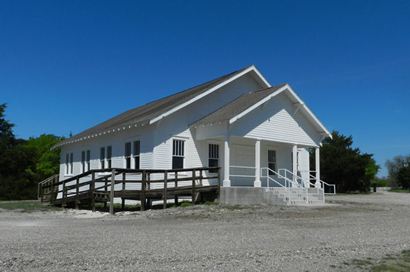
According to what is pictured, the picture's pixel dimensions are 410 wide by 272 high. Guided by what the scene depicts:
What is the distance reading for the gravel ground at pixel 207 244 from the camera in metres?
7.71

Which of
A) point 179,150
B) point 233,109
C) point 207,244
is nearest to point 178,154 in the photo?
point 179,150

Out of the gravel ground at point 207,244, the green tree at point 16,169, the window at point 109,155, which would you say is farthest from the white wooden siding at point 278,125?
the green tree at point 16,169

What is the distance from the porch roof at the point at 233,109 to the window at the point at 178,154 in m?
1.24

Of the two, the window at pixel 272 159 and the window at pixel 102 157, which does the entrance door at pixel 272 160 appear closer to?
the window at pixel 272 159

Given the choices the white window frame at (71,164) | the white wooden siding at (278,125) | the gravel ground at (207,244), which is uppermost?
the white wooden siding at (278,125)

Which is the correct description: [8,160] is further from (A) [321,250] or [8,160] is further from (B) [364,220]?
(A) [321,250]

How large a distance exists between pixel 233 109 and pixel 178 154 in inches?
142

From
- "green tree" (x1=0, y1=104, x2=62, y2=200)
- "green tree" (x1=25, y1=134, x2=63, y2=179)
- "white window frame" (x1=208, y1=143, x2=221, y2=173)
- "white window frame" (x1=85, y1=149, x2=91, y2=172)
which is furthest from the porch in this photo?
"green tree" (x1=25, y1=134, x2=63, y2=179)

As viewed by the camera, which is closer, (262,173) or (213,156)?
(213,156)

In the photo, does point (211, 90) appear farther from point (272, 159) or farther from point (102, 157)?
point (102, 157)

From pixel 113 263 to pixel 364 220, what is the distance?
34.2ft

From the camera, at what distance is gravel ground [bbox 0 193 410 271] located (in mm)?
7707

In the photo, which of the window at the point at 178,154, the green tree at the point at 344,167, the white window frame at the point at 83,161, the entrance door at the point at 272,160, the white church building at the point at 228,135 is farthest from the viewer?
the green tree at the point at 344,167

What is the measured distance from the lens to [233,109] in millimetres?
22688
